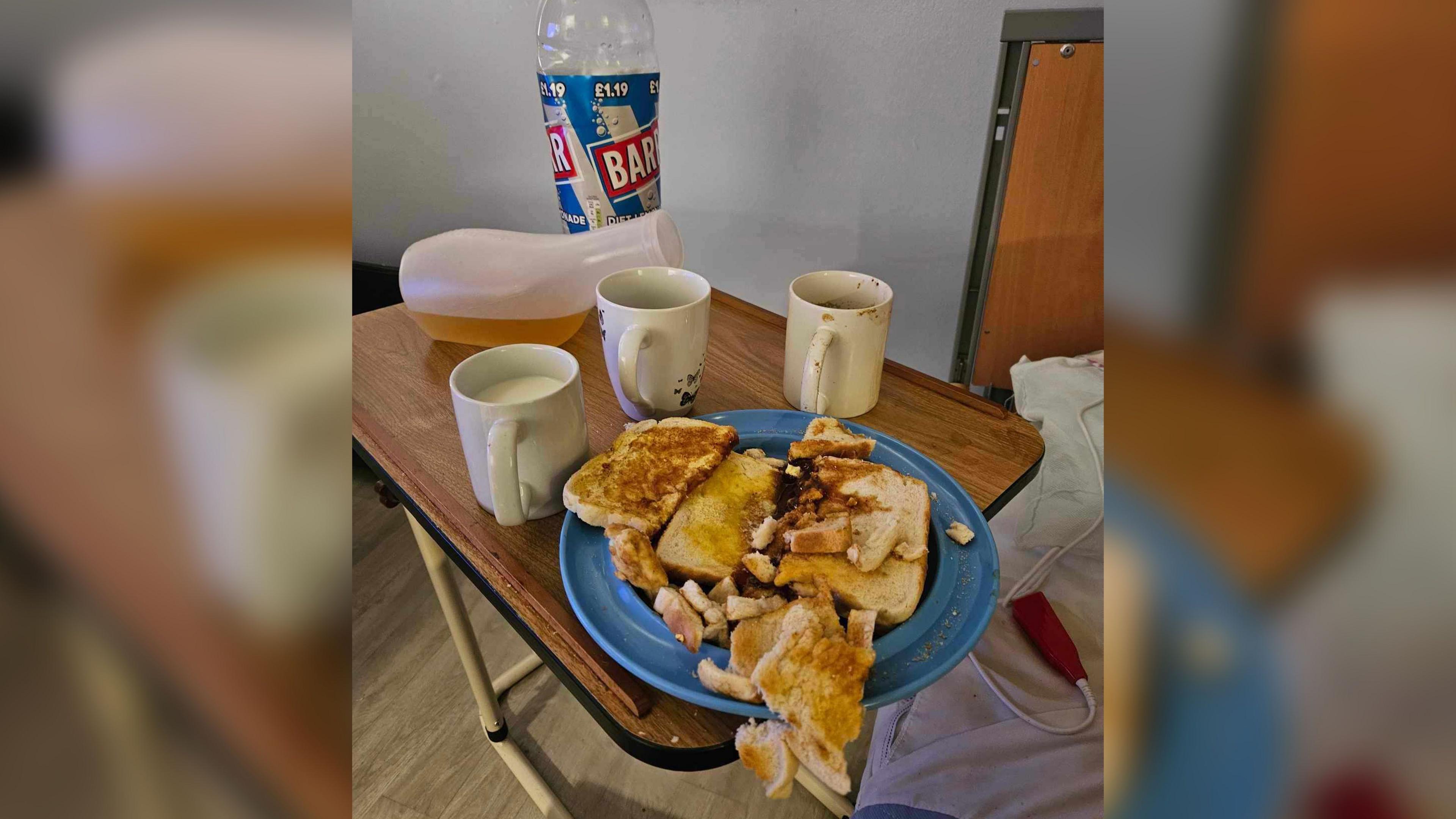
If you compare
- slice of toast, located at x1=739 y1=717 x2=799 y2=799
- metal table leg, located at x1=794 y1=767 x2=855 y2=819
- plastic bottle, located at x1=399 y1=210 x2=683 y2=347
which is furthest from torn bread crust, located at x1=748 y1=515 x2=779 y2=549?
metal table leg, located at x1=794 y1=767 x2=855 y2=819

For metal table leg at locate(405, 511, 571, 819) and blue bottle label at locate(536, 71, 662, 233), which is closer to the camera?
blue bottle label at locate(536, 71, 662, 233)

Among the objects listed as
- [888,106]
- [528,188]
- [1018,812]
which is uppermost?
[888,106]

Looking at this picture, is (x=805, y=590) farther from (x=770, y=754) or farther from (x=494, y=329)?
(x=494, y=329)

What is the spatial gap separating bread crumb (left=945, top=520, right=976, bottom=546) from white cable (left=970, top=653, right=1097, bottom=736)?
0.31 m

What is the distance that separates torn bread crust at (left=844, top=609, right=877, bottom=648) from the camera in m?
0.37

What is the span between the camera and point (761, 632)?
0.38 m

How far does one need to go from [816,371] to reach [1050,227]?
46 centimetres
